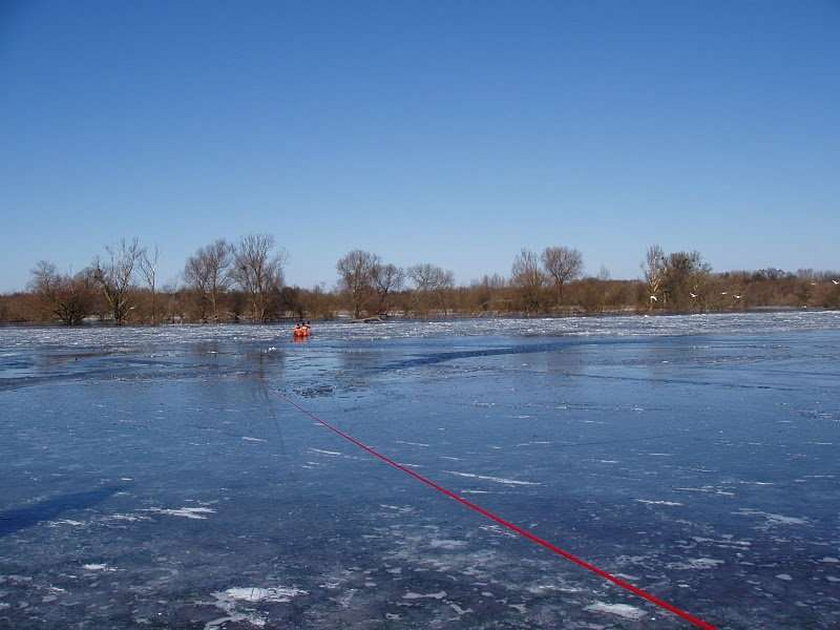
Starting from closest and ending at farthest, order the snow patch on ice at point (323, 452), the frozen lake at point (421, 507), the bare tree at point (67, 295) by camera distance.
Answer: the frozen lake at point (421, 507)
the snow patch on ice at point (323, 452)
the bare tree at point (67, 295)

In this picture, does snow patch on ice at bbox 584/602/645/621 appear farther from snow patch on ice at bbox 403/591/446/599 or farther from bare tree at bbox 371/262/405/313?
bare tree at bbox 371/262/405/313

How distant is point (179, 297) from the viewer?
221ft

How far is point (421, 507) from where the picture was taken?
18.6 ft

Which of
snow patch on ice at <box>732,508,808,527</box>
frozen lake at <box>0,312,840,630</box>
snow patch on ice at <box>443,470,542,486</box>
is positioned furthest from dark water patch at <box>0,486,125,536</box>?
snow patch on ice at <box>732,508,808,527</box>

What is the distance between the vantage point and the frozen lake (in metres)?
3.84

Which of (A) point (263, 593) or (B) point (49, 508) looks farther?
(B) point (49, 508)

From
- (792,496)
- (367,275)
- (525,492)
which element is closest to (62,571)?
(525,492)

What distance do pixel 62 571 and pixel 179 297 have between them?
2611 inches

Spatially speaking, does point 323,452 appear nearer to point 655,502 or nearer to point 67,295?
point 655,502

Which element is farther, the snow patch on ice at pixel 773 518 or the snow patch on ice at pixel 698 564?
the snow patch on ice at pixel 773 518

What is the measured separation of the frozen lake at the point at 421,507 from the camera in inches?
151

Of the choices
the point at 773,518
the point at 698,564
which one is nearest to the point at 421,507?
the point at 698,564

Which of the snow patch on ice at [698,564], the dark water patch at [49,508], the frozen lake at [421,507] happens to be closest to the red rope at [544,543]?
the frozen lake at [421,507]

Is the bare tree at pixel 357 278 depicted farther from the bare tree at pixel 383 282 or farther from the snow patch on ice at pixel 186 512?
the snow patch on ice at pixel 186 512
